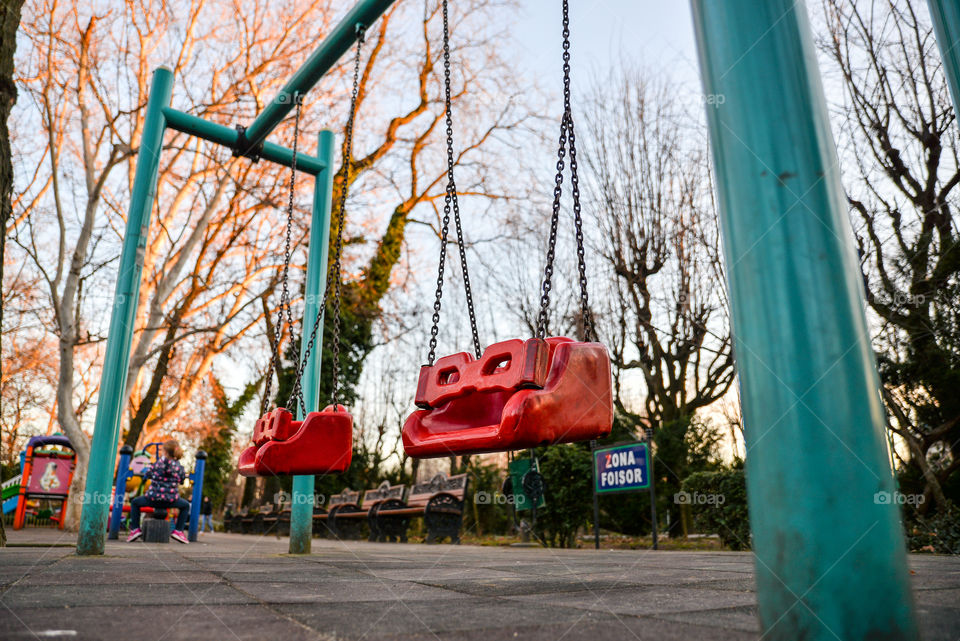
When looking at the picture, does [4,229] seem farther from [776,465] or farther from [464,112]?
[464,112]

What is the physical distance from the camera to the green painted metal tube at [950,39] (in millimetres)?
2562

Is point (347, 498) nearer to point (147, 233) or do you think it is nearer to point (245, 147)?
point (245, 147)

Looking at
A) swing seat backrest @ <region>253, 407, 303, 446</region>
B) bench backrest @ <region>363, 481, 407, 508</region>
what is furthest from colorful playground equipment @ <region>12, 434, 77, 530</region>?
swing seat backrest @ <region>253, 407, 303, 446</region>

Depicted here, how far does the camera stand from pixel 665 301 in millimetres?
12109

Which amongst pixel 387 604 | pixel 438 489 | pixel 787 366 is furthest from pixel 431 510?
pixel 787 366

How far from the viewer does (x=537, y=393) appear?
69.4 inches

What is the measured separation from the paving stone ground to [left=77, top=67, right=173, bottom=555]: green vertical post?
1.20 metres

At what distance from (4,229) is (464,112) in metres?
11.4

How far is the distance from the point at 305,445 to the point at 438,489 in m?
9.24

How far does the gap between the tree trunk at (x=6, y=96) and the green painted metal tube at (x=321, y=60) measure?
170 cm

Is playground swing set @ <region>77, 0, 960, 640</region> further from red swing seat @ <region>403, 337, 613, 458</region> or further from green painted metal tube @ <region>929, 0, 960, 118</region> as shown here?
green painted metal tube @ <region>929, 0, 960, 118</region>

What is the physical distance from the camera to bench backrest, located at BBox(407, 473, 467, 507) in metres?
10.6

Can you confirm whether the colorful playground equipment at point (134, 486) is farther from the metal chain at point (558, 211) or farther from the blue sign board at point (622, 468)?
the metal chain at point (558, 211)

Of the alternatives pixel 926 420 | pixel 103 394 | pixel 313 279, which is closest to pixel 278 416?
pixel 103 394
